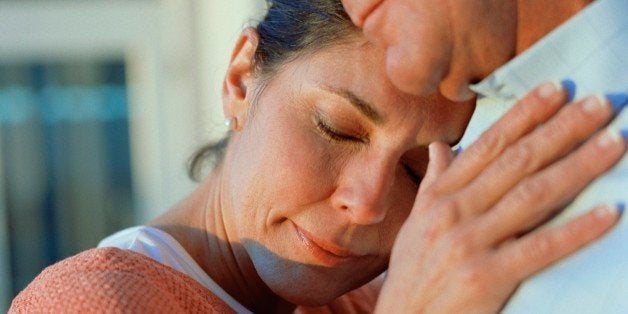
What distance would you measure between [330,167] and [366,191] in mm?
84

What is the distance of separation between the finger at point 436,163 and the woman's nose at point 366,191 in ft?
0.84

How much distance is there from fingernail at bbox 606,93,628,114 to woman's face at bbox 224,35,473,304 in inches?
15.8

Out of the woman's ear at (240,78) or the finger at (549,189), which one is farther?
the woman's ear at (240,78)

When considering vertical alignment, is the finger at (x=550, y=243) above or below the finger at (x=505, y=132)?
below

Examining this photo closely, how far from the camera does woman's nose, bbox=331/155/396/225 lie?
60.1 inches

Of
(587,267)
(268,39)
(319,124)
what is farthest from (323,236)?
(587,267)

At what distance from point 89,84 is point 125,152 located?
335 millimetres

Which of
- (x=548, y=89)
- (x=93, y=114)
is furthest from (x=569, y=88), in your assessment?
(x=93, y=114)

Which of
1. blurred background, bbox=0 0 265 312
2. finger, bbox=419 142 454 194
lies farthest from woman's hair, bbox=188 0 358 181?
blurred background, bbox=0 0 265 312

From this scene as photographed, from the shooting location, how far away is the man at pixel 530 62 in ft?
3.48

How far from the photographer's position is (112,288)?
4.57 ft

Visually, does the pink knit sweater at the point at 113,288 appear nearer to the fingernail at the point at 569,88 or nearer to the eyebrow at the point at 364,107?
the eyebrow at the point at 364,107

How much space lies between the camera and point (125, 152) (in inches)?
190

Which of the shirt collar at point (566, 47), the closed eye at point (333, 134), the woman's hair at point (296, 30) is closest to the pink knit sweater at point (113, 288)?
the closed eye at point (333, 134)
